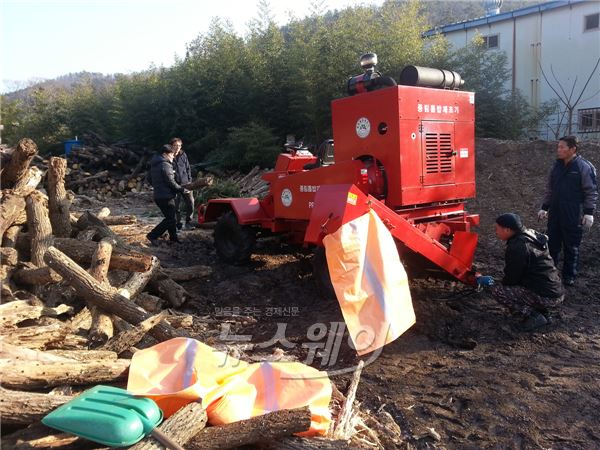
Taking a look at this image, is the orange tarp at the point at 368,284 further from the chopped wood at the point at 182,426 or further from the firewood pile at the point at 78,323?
the chopped wood at the point at 182,426

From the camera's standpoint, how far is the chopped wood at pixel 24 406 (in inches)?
113

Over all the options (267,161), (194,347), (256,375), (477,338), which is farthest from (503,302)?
(267,161)

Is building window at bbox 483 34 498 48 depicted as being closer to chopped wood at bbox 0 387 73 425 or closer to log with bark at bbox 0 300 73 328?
log with bark at bbox 0 300 73 328

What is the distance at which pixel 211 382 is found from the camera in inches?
123

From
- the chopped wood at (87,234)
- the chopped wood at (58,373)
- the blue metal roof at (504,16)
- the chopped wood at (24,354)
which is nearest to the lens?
the chopped wood at (58,373)

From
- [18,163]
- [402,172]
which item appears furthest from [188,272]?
[402,172]

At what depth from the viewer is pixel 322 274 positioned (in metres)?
5.34

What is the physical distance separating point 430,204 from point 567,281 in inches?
70.7

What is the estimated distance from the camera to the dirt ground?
332 cm

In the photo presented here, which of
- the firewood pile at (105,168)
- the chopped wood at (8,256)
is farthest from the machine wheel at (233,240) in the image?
the firewood pile at (105,168)

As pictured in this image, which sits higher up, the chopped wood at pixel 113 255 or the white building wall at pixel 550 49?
the white building wall at pixel 550 49

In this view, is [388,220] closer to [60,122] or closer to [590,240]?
[590,240]

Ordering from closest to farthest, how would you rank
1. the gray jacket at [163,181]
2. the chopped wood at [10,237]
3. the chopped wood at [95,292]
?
the chopped wood at [95,292], the chopped wood at [10,237], the gray jacket at [163,181]

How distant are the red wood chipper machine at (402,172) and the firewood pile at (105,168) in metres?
11.5
